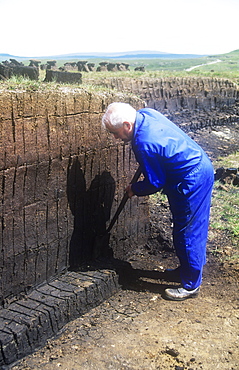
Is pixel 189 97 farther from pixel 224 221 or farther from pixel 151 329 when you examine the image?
pixel 151 329

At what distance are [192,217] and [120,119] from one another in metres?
1.08

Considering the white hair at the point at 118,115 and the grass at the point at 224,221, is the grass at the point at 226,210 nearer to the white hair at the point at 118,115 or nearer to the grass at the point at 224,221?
the grass at the point at 224,221

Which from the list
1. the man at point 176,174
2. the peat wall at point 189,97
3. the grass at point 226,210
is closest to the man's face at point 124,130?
the man at point 176,174

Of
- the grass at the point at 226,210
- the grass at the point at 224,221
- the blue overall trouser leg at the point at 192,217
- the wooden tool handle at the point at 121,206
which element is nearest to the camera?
the blue overall trouser leg at the point at 192,217

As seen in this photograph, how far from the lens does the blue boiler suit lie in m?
3.66

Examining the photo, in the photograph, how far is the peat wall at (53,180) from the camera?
341cm

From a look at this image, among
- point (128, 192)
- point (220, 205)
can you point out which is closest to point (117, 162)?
point (128, 192)

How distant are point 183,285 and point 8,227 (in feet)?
5.67

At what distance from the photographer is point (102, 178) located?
14.3 ft

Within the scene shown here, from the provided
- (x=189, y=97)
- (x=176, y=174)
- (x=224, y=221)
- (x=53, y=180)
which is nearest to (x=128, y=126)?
(x=176, y=174)

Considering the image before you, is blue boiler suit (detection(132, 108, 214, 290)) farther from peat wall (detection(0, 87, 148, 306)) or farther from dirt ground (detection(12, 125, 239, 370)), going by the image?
peat wall (detection(0, 87, 148, 306))

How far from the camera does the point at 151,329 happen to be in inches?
139

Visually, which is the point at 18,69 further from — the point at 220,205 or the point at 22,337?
the point at 22,337

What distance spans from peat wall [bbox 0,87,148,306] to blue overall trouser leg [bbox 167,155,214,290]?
81 cm
